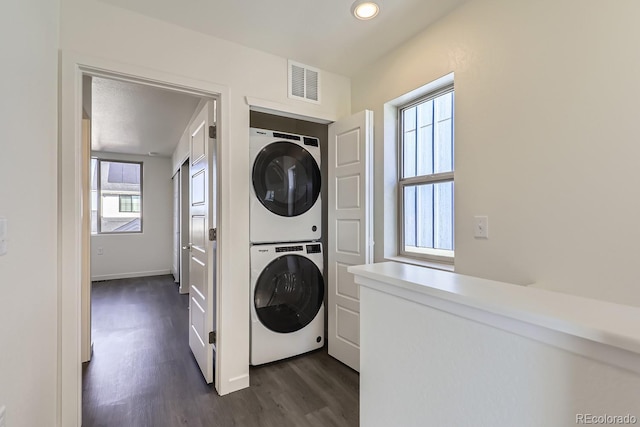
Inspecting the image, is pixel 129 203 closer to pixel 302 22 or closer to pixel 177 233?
pixel 177 233

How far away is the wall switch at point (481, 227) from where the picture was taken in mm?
1615

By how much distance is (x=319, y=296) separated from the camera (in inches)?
105

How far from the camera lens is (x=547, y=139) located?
137 cm

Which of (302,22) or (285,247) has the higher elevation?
(302,22)

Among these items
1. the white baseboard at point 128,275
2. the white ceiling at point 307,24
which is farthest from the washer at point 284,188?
the white baseboard at point 128,275

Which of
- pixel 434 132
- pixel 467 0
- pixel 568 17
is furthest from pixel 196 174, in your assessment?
pixel 568 17

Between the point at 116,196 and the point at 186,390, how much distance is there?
497 cm

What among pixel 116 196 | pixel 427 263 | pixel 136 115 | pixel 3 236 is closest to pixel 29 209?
pixel 3 236

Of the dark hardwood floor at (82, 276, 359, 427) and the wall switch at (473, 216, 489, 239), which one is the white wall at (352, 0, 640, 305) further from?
the dark hardwood floor at (82, 276, 359, 427)

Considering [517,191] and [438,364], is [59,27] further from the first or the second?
[517,191]

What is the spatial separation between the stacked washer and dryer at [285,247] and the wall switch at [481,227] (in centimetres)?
136

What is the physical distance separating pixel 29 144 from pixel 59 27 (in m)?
0.84

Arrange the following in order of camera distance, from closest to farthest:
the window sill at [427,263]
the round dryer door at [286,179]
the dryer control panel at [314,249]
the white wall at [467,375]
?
the white wall at [467,375]
the window sill at [427,263]
the round dryer door at [286,179]
the dryer control panel at [314,249]

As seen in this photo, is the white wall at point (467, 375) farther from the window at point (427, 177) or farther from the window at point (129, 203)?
the window at point (129, 203)
